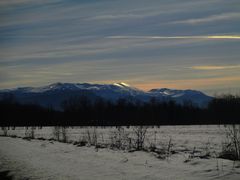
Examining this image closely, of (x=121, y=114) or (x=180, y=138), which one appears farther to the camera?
(x=121, y=114)

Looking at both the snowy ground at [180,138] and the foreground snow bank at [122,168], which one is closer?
the foreground snow bank at [122,168]

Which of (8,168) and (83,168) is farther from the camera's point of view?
(8,168)

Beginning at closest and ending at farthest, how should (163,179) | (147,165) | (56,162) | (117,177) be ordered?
(163,179) < (117,177) < (147,165) < (56,162)

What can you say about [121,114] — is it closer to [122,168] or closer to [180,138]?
[180,138]

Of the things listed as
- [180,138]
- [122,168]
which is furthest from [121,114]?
[122,168]

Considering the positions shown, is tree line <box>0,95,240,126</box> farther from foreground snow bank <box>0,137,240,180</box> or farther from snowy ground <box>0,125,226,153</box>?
foreground snow bank <box>0,137,240,180</box>

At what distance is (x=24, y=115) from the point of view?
5221 inches

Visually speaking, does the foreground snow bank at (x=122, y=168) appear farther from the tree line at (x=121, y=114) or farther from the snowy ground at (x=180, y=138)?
the tree line at (x=121, y=114)

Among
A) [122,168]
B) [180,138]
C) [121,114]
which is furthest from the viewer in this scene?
[121,114]

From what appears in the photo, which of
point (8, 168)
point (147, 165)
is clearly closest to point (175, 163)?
point (147, 165)

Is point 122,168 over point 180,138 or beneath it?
over

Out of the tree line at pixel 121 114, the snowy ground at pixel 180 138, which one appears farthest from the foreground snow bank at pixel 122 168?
the tree line at pixel 121 114

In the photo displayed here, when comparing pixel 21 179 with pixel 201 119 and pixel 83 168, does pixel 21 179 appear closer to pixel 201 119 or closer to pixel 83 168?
pixel 83 168

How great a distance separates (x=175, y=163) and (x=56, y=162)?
16.3ft
